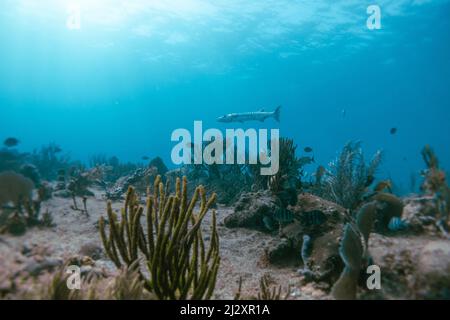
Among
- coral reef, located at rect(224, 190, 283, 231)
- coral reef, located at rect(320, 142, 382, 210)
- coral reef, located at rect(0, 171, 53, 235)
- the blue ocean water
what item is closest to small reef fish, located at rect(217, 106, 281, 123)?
the blue ocean water

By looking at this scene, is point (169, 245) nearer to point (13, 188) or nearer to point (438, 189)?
point (438, 189)

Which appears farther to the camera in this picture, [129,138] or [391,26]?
[129,138]

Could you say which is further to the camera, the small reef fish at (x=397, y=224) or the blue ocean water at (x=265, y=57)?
the blue ocean water at (x=265, y=57)

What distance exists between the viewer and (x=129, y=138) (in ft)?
607

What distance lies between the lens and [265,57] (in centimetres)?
4331

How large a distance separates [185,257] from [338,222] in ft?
12.0

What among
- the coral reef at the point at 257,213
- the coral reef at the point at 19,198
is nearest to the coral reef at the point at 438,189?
the coral reef at the point at 257,213

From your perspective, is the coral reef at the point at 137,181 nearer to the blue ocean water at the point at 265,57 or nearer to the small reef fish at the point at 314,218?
the small reef fish at the point at 314,218

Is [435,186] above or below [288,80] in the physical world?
below

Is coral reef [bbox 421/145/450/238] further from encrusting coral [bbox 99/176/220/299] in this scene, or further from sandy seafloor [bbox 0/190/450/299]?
encrusting coral [bbox 99/176/220/299]

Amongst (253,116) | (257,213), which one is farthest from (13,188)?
(253,116)

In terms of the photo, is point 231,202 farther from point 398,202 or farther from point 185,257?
point 185,257

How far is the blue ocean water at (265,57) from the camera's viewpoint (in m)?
30.6
